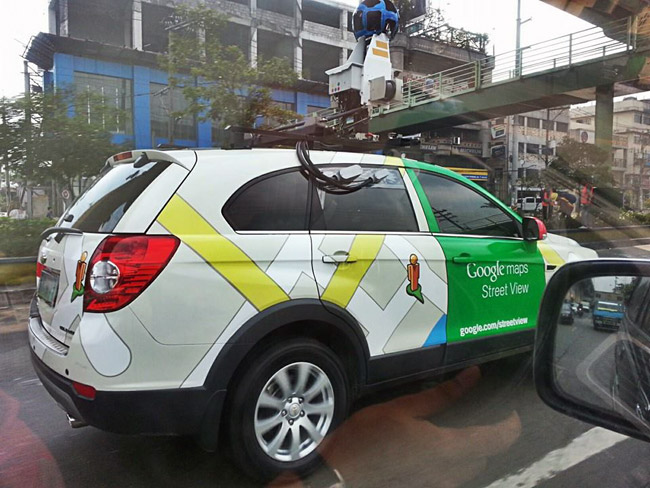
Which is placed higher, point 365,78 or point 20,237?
point 365,78

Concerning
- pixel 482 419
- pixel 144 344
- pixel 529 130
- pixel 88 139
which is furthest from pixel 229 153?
pixel 529 130

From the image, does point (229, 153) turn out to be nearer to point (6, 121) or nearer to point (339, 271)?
point (339, 271)

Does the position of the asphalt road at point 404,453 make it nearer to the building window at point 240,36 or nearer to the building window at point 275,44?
the building window at point 240,36

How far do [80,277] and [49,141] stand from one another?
32.9ft

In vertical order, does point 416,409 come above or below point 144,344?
below

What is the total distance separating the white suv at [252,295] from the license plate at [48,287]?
1cm

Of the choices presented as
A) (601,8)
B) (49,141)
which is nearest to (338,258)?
(601,8)

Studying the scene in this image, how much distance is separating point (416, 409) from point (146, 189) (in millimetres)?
2266

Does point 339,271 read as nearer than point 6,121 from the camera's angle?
Yes

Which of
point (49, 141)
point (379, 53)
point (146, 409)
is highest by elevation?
point (379, 53)

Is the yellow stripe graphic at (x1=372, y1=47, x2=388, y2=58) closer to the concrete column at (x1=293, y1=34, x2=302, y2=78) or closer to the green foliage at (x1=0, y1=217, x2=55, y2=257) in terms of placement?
the green foliage at (x1=0, y1=217, x2=55, y2=257)

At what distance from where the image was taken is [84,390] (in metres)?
2.21

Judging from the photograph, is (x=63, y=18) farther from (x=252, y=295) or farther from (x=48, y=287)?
(x=252, y=295)

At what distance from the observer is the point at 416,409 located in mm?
3436
